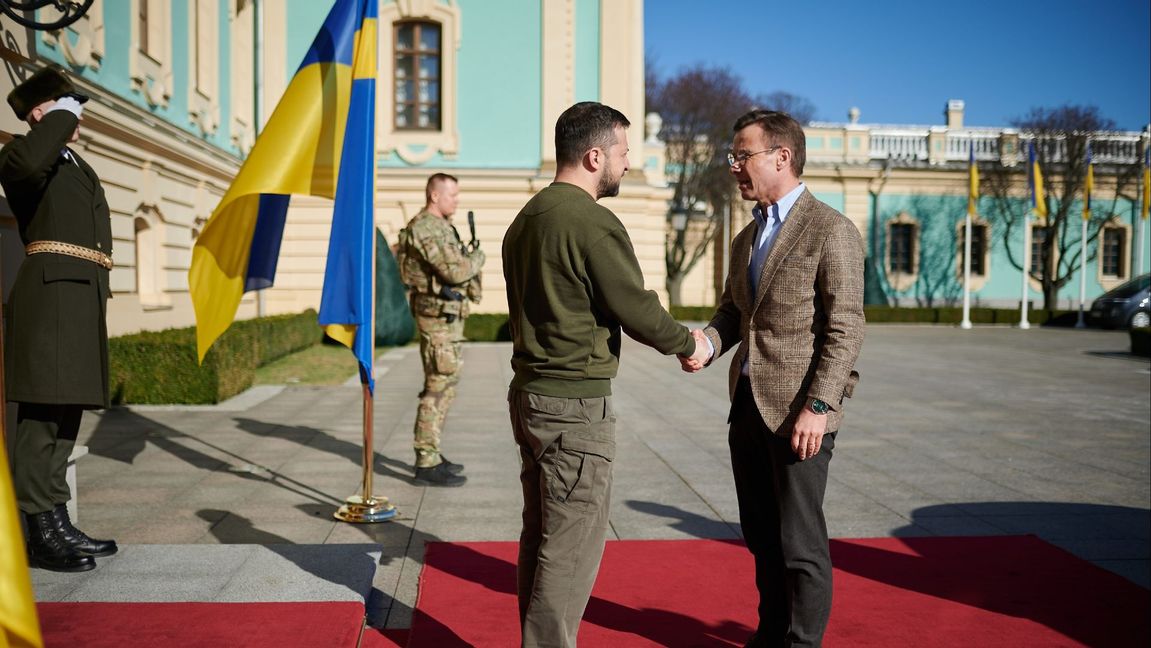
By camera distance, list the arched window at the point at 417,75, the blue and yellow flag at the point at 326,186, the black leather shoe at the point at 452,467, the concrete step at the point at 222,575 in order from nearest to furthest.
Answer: the concrete step at the point at 222,575 < the blue and yellow flag at the point at 326,186 < the black leather shoe at the point at 452,467 < the arched window at the point at 417,75

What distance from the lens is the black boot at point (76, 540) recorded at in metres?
4.31

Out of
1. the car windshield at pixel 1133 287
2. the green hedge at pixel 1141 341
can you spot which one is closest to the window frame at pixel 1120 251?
the car windshield at pixel 1133 287

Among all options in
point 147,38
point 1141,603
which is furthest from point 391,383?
point 1141,603

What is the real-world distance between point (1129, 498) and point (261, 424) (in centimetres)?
739

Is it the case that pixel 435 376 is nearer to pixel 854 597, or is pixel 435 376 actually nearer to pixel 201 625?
pixel 201 625

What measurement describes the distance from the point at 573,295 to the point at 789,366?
832 millimetres

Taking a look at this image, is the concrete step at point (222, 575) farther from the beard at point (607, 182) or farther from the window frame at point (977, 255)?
the window frame at point (977, 255)

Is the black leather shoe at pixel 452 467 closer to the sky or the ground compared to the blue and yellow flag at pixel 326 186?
closer to the ground

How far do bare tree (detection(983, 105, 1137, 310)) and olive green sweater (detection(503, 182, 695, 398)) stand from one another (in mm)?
40237

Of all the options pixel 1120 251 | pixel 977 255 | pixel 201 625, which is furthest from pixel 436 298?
pixel 1120 251

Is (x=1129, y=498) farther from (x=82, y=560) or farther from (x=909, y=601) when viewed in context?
A: (x=82, y=560)

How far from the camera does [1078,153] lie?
39094 mm

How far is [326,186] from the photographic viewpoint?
531cm

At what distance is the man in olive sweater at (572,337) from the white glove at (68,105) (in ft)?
8.18
